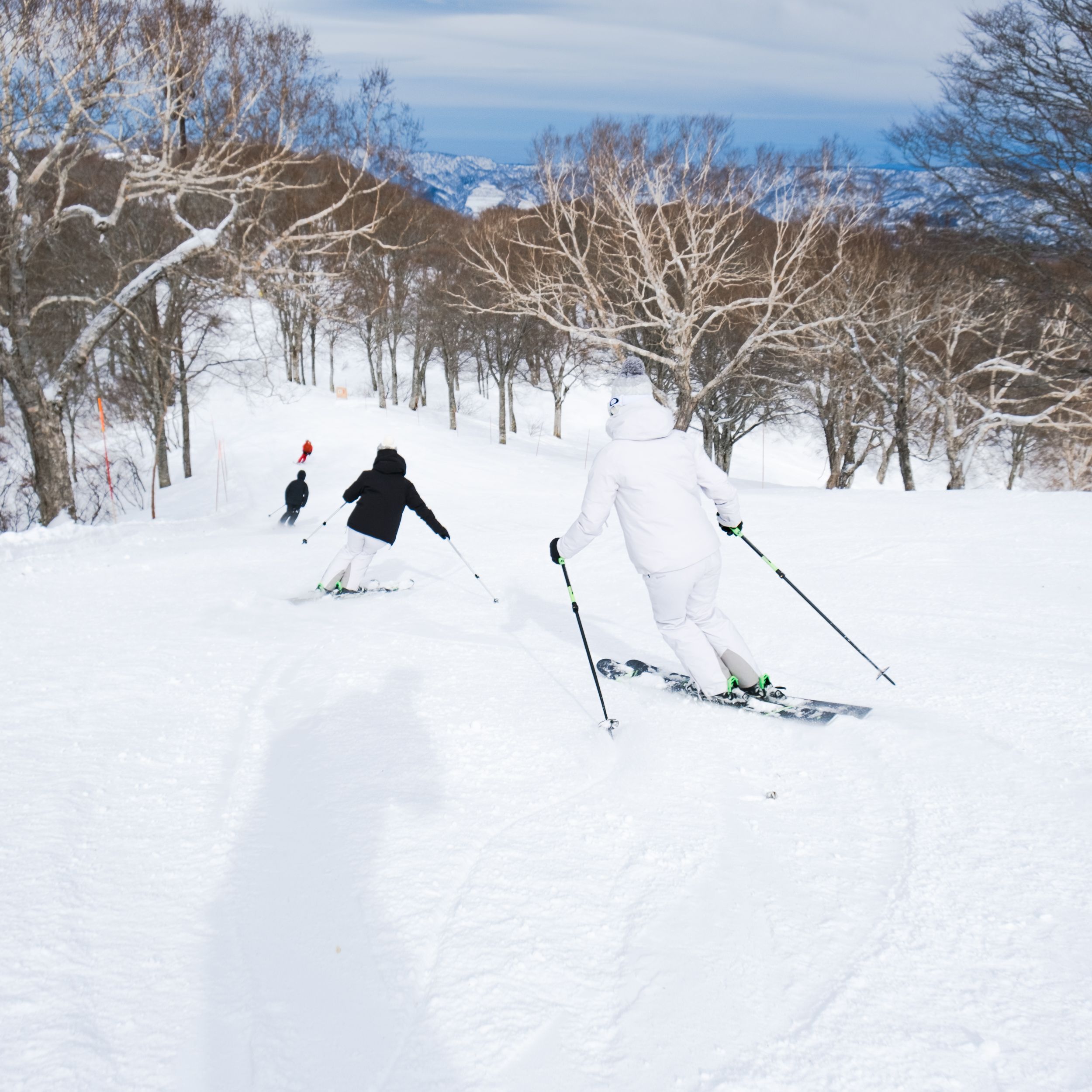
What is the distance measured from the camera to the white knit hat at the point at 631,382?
4520 millimetres

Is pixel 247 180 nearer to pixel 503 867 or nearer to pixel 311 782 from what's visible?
pixel 311 782

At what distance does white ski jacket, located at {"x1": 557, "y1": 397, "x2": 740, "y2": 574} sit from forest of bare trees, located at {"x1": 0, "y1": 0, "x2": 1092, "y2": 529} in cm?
752

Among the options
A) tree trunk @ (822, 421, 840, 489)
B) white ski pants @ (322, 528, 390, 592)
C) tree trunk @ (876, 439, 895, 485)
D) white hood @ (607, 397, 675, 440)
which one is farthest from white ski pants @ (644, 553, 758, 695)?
tree trunk @ (876, 439, 895, 485)

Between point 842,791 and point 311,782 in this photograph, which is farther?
→ point 311,782

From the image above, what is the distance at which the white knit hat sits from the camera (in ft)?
14.8

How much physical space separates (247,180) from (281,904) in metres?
12.4

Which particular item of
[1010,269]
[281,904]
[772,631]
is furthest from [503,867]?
[1010,269]

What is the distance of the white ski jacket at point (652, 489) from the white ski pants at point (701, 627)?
81 mm

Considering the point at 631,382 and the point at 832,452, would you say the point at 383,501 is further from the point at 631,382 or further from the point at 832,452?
the point at 832,452

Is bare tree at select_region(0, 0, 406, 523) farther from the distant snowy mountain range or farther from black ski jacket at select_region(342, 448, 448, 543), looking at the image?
the distant snowy mountain range

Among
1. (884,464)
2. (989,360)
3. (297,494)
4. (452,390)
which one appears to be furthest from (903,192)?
(452,390)

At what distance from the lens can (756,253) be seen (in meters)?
24.1

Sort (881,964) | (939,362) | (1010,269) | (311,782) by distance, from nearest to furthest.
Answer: (881,964), (311,782), (1010,269), (939,362)

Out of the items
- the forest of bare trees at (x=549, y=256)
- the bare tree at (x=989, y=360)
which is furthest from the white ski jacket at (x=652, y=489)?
the bare tree at (x=989, y=360)
